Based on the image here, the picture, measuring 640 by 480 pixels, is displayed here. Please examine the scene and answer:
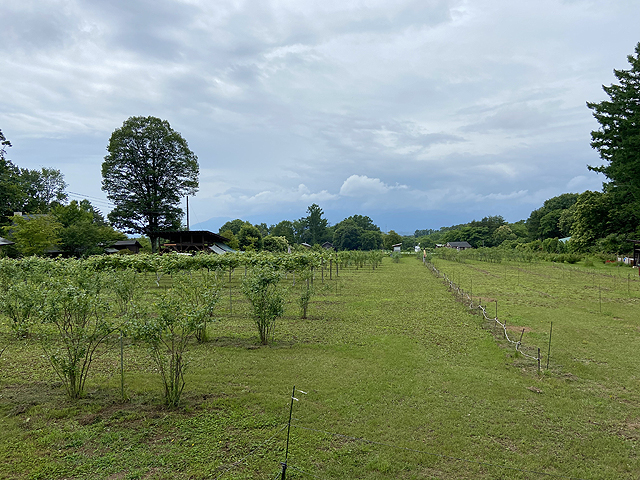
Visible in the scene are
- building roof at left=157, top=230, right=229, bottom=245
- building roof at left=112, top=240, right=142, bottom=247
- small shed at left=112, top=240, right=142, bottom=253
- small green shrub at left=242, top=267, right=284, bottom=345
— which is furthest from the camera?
building roof at left=112, top=240, right=142, bottom=247

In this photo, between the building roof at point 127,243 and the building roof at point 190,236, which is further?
the building roof at point 127,243

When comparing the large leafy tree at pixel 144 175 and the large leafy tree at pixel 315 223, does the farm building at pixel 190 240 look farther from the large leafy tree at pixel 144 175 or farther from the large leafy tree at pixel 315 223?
the large leafy tree at pixel 315 223

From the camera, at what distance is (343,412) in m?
5.61

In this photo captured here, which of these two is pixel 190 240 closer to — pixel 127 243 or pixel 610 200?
pixel 127 243

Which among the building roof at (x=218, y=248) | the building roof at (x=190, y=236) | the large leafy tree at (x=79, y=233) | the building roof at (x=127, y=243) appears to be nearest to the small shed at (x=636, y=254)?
the building roof at (x=218, y=248)

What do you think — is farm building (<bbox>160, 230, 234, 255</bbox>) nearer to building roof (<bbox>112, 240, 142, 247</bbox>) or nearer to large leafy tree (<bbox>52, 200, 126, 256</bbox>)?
large leafy tree (<bbox>52, 200, 126, 256</bbox>)

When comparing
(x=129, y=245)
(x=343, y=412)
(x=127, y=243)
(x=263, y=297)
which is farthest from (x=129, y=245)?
(x=343, y=412)

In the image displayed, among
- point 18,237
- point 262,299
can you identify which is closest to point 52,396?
point 262,299

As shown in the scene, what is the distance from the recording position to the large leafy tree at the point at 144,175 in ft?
121

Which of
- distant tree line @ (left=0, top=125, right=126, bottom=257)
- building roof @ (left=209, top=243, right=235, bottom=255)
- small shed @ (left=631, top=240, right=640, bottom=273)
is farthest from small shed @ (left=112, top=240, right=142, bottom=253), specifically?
small shed @ (left=631, top=240, right=640, bottom=273)

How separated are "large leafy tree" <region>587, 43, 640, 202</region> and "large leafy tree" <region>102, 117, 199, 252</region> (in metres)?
40.0

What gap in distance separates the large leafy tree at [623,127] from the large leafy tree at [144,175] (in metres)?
40.0

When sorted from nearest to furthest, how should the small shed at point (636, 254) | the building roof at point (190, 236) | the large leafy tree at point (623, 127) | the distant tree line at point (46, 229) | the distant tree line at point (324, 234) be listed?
the large leafy tree at point (623, 127)
the distant tree line at point (46, 229)
the small shed at point (636, 254)
the building roof at point (190, 236)
the distant tree line at point (324, 234)

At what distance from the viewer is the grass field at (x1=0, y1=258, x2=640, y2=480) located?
4.32 metres
